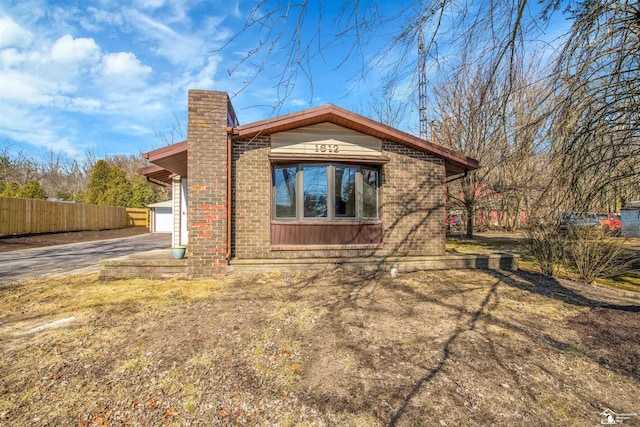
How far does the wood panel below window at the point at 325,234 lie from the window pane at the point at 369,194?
1.01 ft

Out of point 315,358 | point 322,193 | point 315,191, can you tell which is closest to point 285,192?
point 315,191

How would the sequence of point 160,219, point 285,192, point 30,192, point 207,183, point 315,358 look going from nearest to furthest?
point 315,358
point 207,183
point 285,192
point 160,219
point 30,192

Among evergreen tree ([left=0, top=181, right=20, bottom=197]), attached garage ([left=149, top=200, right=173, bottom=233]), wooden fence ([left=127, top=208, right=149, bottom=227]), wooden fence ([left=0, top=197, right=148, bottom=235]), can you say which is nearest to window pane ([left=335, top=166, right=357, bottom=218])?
wooden fence ([left=0, top=197, right=148, bottom=235])

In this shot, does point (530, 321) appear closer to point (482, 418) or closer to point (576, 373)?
point (576, 373)

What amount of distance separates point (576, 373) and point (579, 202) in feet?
10.9

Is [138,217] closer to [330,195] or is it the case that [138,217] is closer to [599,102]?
[330,195]

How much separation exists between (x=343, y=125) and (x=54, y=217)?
2208 cm

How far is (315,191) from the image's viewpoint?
6.94 m

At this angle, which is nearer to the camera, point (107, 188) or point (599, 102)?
point (599, 102)

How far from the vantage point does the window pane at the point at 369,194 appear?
7156 millimetres

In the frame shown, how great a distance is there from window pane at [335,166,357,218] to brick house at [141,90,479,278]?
0.02 m

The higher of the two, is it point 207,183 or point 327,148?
point 327,148

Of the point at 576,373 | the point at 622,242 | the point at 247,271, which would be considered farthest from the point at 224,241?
the point at 622,242

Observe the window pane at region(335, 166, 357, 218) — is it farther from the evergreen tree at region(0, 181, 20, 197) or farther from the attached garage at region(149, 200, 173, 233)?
the evergreen tree at region(0, 181, 20, 197)
